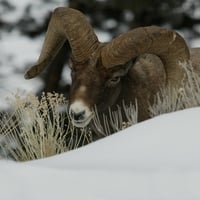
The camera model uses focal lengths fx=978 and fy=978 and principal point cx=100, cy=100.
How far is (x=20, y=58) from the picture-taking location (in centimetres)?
1647

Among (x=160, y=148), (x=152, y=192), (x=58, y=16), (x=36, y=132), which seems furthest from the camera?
(x=58, y=16)

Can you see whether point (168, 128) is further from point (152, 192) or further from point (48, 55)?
point (48, 55)

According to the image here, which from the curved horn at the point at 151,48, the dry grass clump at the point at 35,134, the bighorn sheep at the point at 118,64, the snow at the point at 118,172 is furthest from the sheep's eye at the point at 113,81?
the snow at the point at 118,172

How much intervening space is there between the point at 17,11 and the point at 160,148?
1066 centimetres

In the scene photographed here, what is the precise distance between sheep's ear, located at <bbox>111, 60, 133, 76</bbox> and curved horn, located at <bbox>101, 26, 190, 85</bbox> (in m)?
0.07

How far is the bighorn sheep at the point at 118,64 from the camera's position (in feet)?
27.7

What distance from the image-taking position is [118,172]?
514 centimetres

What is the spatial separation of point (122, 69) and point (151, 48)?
0.32m

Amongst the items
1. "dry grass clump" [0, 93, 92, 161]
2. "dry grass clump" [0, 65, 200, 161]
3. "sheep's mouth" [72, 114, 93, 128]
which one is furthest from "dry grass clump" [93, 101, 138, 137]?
"sheep's mouth" [72, 114, 93, 128]

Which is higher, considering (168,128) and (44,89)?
(168,128)

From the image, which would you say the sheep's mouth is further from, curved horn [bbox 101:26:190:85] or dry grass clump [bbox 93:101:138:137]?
curved horn [bbox 101:26:190:85]

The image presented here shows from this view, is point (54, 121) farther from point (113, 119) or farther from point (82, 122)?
point (113, 119)

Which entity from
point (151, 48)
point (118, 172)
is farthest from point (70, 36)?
point (118, 172)

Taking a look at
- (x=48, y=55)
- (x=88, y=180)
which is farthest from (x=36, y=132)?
(x=88, y=180)
